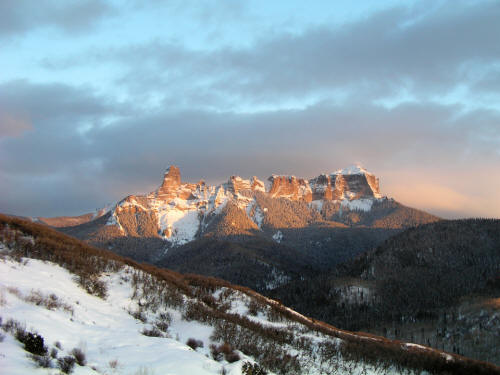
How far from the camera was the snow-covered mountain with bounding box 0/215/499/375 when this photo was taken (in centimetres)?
1595

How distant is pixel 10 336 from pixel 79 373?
145 inches

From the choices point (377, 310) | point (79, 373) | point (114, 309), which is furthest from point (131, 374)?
point (377, 310)

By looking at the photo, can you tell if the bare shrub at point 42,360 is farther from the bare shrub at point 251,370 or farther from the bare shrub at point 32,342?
the bare shrub at point 251,370

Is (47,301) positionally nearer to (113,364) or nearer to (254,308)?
(113,364)

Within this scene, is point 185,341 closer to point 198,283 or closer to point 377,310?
point 198,283

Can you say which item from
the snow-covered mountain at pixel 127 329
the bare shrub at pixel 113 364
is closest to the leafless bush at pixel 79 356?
the snow-covered mountain at pixel 127 329

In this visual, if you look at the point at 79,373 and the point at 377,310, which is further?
the point at 377,310

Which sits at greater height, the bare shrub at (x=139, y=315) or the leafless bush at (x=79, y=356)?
the leafless bush at (x=79, y=356)

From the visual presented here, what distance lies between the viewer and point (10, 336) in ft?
51.1

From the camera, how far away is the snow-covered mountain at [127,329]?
1595 centimetres

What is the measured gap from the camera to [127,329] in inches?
934

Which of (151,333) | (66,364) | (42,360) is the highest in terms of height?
(42,360)

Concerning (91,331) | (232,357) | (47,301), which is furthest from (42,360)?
(47,301)

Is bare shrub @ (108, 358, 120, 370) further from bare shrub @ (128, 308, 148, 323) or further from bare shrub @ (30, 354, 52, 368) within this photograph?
bare shrub @ (128, 308, 148, 323)
